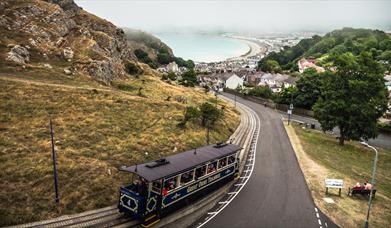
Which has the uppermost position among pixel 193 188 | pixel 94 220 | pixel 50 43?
pixel 50 43

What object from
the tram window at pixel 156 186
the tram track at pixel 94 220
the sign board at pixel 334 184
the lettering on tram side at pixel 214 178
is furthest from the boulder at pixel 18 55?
the sign board at pixel 334 184

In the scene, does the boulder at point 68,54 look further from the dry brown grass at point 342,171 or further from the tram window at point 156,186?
the tram window at point 156,186

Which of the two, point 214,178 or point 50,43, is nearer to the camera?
point 214,178

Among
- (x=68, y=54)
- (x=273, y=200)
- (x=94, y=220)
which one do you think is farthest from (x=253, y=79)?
(x=94, y=220)

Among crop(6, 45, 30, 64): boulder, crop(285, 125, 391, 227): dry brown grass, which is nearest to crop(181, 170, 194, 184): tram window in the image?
crop(285, 125, 391, 227): dry brown grass

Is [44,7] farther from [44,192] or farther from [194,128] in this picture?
[44,192]

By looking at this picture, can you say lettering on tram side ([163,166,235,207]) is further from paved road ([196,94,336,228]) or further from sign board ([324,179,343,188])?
sign board ([324,179,343,188])

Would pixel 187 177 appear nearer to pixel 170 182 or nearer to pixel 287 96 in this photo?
pixel 170 182

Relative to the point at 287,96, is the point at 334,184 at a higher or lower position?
lower
